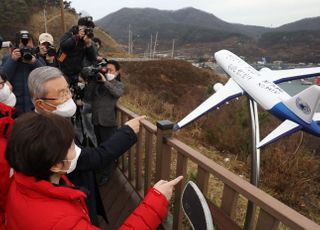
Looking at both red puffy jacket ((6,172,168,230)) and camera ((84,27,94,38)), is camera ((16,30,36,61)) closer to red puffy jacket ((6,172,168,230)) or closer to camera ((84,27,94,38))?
camera ((84,27,94,38))

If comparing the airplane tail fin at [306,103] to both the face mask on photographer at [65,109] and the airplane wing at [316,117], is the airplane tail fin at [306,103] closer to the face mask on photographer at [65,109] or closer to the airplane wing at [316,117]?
the airplane wing at [316,117]

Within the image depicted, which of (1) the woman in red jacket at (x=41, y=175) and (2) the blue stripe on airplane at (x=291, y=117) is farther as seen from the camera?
(2) the blue stripe on airplane at (x=291, y=117)

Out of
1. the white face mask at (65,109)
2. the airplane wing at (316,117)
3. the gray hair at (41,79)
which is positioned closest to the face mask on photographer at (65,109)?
the white face mask at (65,109)

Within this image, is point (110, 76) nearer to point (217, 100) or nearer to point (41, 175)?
point (217, 100)

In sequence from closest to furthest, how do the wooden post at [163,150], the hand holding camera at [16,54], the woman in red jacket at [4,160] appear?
the woman in red jacket at [4,160] < the wooden post at [163,150] < the hand holding camera at [16,54]

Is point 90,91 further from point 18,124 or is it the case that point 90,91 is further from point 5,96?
point 18,124

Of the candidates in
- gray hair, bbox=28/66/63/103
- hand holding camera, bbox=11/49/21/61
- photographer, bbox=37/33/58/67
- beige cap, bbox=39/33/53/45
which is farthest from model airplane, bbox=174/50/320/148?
beige cap, bbox=39/33/53/45

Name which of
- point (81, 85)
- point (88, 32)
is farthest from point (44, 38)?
point (81, 85)
